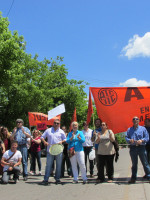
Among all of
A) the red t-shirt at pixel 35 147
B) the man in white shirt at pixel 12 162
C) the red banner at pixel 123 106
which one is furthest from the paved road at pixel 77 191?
the red t-shirt at pixel 35 147

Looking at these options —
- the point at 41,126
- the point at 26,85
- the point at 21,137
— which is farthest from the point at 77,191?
the point at 26,85

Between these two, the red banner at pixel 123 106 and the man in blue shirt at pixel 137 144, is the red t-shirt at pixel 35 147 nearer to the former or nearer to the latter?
the red banner at pixel 123 106

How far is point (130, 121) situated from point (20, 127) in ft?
11.6

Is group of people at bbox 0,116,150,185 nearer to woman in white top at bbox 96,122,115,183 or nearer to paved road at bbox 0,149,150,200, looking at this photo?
woman in white top at bbox 96,122,115,183

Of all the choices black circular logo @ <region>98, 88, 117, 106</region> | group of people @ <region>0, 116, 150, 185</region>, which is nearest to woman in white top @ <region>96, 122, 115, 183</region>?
group of people @ <region>0, 116, 150, 185</region>

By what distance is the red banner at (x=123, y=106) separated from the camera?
28.3 ft

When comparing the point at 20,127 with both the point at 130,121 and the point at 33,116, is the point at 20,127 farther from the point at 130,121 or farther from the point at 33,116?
the point at 33,116

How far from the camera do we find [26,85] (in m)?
28.5

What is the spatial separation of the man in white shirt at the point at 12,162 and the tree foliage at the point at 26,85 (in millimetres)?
8811

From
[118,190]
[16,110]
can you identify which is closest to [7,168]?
[118,190]

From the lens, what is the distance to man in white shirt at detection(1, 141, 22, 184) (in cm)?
800

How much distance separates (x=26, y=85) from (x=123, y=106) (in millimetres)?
20884

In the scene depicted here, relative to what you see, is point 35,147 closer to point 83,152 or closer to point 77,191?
point 83,152

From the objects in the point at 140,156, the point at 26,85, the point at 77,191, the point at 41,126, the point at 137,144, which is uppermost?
the point at 26,85
